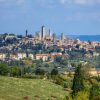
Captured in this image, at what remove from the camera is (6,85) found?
66312mm

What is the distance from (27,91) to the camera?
205 feet

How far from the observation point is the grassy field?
2204 inches

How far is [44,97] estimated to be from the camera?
2319 inches

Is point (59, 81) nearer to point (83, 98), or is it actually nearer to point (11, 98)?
point (11, 98)

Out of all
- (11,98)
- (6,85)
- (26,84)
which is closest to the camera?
(11,98)

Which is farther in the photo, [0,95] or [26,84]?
[26,84]

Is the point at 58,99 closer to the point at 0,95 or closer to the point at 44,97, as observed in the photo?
the point at 44,97

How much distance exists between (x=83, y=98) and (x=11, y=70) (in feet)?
191

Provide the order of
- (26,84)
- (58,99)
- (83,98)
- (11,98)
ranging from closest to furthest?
(83,98), (11,98), (58,99), (26,84)

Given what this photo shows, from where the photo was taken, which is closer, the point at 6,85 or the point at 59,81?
the point at 6,85

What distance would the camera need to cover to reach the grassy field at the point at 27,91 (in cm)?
5598

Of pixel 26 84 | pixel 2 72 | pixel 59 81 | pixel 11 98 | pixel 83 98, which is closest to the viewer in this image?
pixel 83 98

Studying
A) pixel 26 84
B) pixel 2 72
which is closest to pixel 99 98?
pixel 26 84

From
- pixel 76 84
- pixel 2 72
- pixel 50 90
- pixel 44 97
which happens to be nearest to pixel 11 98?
pixel 44 97
